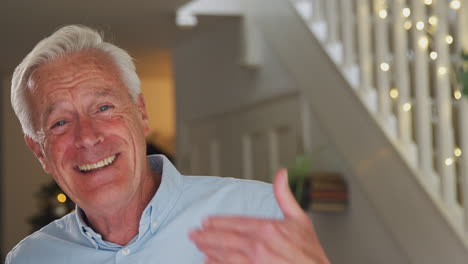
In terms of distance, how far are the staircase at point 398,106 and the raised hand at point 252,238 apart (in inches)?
72.8

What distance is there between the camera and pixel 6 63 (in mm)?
6242

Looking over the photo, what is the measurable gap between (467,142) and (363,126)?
76 centimetres

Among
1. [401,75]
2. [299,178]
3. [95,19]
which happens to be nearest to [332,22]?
[401,75]

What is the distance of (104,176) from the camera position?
182 cm

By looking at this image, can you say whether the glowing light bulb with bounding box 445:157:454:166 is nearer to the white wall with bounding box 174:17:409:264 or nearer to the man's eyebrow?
the white wall with bounding box 174:17:409:264

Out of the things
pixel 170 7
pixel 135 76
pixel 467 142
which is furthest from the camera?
pixel 170 7

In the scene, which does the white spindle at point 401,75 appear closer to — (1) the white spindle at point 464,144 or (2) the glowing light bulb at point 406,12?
(2) the glowing light bulb at point 406,12

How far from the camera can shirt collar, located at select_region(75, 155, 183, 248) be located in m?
1.82

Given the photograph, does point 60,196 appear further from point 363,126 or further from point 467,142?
point 467,142

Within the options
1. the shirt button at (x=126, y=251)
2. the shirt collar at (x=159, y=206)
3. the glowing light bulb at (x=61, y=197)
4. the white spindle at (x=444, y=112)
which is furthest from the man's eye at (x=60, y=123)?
the glowing light bulb at (x=61, y=197)

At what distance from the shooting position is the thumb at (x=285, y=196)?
3.22 ft

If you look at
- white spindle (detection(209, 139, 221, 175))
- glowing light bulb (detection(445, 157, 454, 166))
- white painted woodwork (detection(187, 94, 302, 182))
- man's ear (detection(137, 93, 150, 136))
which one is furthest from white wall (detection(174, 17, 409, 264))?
man's ear (detection(137, 93, 150, 136))

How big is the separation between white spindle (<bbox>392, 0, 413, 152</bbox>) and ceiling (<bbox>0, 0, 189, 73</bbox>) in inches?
57.9

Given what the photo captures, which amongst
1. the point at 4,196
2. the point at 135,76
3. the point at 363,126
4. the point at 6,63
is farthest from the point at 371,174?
the point at 4,196
